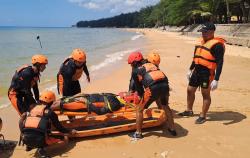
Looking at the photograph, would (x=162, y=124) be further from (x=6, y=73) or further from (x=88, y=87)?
(x=6, y=73)

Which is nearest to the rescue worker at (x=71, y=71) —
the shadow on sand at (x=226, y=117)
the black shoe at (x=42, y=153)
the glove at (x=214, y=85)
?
the black shoe at (x=42, y=153)

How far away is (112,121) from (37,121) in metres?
1.76

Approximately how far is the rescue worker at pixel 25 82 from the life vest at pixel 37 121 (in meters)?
0.76

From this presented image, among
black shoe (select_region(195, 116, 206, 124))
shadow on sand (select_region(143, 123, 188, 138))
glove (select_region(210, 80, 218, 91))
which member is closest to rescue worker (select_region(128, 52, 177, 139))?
shadow on sand (select_region(143, 123, 188, 138))

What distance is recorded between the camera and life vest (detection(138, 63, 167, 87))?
6312mm

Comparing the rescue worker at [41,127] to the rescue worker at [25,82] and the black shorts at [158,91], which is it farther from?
the black shorts at [158,91]

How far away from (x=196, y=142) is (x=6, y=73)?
1338 cm

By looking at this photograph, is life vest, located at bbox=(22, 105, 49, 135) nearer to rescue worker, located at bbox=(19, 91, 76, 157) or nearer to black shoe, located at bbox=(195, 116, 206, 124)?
rescue worker, located at bbox=(19, 91, 76, 157)

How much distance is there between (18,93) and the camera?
22.0 feet

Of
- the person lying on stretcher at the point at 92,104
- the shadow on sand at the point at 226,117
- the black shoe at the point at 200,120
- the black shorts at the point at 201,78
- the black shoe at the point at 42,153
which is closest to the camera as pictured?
the black shoe at the point at 42,153

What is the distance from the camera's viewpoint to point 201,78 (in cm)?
720

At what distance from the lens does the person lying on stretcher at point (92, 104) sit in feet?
22.6

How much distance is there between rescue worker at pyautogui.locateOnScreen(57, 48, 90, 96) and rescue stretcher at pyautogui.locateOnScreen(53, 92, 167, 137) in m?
0.73

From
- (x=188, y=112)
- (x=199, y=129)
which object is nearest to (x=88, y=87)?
(x=188, y=112)
